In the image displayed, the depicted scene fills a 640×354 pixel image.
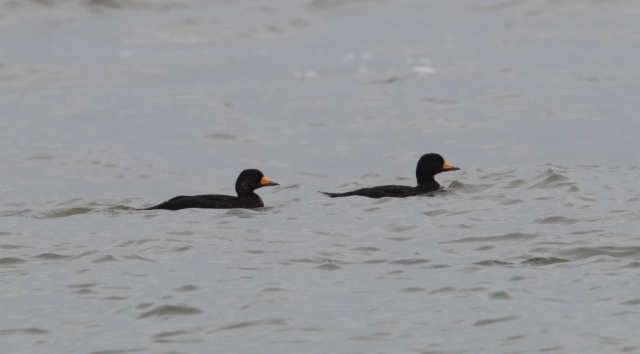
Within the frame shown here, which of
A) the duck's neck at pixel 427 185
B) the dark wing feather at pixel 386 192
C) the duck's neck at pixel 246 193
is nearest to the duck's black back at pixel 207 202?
the duck's neck at pixel 246 193

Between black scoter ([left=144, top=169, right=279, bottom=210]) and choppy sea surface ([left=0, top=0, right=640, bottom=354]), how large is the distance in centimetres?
26

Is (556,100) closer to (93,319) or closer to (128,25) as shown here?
(128,25)

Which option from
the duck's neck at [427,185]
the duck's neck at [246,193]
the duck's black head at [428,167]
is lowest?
the duck's neck at [427,185]

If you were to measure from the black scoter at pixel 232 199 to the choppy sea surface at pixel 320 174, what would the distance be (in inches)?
10.4

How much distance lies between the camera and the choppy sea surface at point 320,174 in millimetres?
8297

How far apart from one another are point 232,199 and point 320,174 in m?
5.26

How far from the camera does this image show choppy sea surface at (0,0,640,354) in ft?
27.2

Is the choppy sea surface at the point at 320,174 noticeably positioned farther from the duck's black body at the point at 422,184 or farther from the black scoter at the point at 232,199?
the duck's black body at the point at 422,184

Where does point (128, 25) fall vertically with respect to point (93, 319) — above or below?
above

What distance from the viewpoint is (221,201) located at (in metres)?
13.9

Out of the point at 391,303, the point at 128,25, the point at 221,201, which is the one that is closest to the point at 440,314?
the point at 391,303

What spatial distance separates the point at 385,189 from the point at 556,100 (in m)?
12.1

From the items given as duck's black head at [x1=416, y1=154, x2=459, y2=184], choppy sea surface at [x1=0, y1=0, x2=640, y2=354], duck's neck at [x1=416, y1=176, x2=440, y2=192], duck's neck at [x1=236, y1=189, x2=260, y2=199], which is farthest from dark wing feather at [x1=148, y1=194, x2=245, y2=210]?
duck's black head at [x1=416, y1=154, x2=459, y2=184]

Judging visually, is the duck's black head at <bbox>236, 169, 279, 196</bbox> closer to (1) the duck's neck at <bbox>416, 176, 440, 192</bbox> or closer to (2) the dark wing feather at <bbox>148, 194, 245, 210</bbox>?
(2) the dark wing feather at <bbox>148, 194, 245, 210</bbox>
